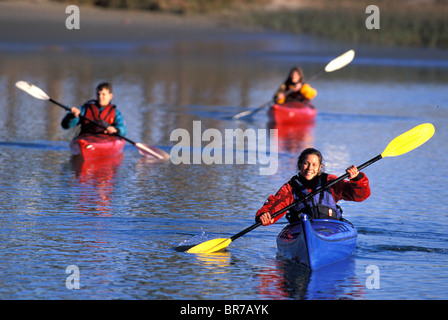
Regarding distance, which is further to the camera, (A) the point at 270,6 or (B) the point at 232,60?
(A) the point at 270,6

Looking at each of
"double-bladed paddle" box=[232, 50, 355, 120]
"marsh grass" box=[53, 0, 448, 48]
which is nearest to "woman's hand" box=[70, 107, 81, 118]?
"double-bladed paddle" box=[232, 50, 355, 120]

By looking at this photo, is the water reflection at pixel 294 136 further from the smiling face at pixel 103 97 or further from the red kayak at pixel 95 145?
the smiling face at pixel 103 97

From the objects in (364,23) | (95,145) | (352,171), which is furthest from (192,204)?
(364,23)

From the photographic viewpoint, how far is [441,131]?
55.0ft

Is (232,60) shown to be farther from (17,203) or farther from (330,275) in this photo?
(330,275)

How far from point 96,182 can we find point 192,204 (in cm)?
174

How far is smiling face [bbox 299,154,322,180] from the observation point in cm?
832

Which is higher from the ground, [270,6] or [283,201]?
[270,6]

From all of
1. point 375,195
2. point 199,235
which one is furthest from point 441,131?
point 199,235

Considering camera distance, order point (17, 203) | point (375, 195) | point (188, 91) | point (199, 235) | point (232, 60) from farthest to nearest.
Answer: point (232, 60) → point (188, 91) → point (375, 195) → point (17, 203) → point (199, 235)

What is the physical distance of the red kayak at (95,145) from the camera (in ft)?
42.4

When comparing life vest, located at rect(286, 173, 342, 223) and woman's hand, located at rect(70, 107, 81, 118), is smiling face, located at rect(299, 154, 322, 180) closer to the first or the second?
life vest, located at rect(286, 173, 342, 223)

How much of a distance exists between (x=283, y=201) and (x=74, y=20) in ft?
91.8

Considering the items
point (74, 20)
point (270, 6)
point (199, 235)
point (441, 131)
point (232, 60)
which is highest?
point (270, 6)
